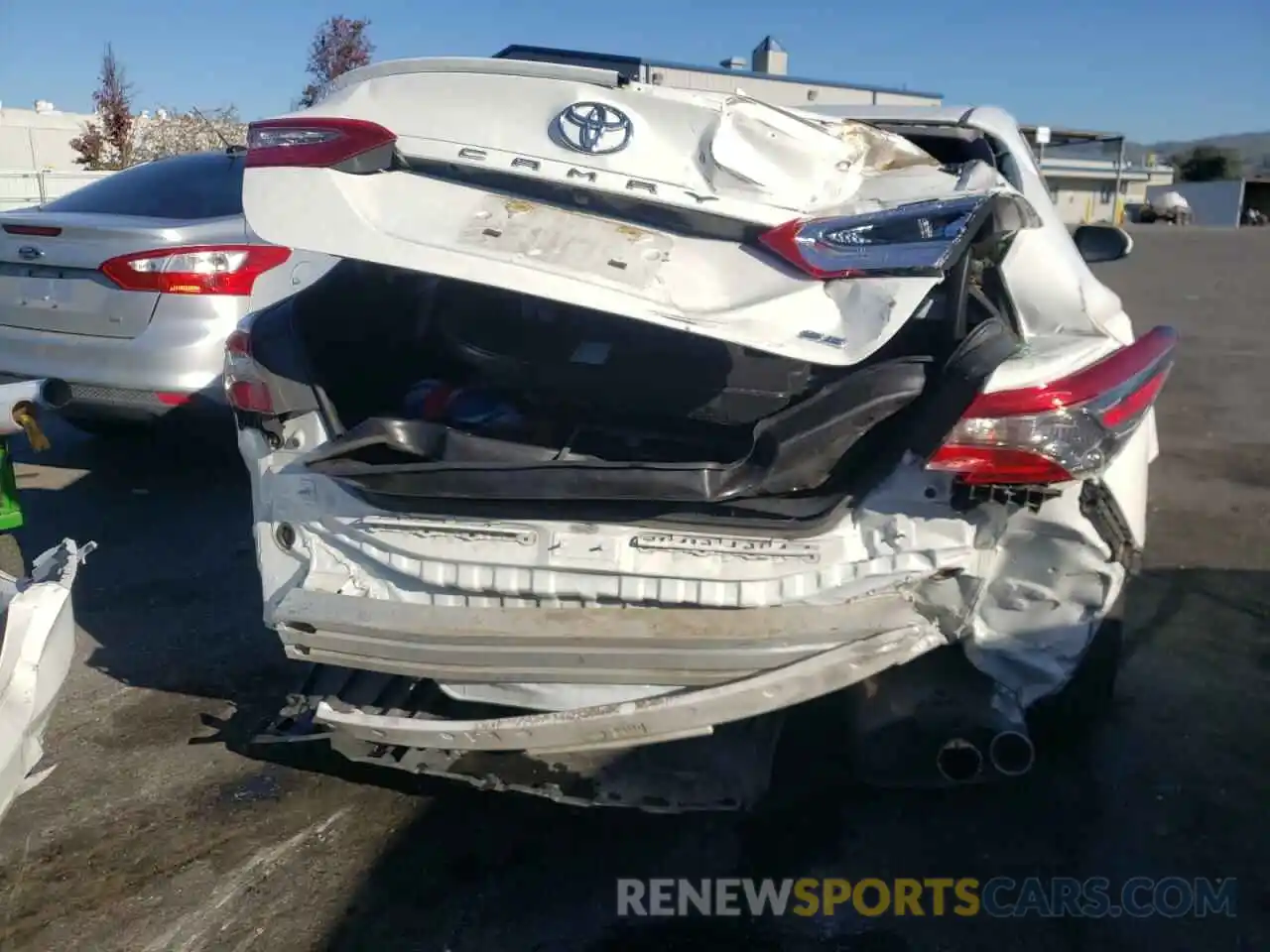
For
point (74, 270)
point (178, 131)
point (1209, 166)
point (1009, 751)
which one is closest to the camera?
point (1009, 751)

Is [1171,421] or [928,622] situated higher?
[928,622]

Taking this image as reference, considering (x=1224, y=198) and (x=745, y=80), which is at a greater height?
(x=745, y=80)

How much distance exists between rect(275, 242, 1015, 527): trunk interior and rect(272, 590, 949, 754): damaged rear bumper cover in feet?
0.80

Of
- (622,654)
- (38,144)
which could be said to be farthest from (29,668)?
(38,144)

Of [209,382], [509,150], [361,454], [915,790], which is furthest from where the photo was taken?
[209,382]

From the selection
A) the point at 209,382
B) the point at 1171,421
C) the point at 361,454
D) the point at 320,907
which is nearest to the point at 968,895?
the point at 320,907

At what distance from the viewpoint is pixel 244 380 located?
3.00 m

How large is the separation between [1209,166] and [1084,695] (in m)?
72.3

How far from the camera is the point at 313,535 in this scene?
2953 mm

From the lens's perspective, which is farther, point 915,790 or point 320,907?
point 915,790

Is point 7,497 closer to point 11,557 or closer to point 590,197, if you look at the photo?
point 11,557

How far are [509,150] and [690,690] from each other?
4.26 feet

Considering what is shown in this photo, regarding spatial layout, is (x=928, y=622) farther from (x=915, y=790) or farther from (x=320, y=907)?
(x=320, y=907)

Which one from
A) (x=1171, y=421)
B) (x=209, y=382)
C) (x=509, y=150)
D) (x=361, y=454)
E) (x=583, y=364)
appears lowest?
(x=1171, y=421)
